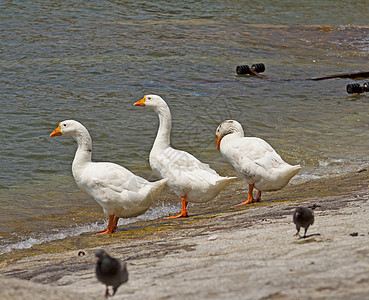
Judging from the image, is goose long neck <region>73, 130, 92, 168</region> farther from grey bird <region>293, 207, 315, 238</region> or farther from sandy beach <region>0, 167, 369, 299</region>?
grey bird <region>293, 207, 315, 238</region>

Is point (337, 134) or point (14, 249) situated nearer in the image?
point (14, 249)

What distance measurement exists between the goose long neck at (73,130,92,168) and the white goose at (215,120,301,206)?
6.88 feet

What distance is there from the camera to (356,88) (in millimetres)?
16656

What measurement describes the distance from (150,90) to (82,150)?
846cm

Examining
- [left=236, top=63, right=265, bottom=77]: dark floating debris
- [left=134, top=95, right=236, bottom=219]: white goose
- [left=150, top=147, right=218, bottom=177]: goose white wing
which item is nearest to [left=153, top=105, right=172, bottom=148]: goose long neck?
[left=134, top=95, right=236, bottom=219]: white goose

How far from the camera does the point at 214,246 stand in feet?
17.2

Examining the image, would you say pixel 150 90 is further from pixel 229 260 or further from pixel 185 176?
pixel 229 260

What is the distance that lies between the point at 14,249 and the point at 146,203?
172 cm

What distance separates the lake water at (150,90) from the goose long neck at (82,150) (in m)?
1.04

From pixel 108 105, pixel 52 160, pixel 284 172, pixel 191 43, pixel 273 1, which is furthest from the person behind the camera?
pixel 273 1

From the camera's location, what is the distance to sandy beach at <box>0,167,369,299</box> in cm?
359

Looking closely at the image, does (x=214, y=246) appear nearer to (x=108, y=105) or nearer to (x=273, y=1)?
(x=108, y=105)

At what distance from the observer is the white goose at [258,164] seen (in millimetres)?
7949

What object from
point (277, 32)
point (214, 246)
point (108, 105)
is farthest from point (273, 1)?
point (214, 246)
